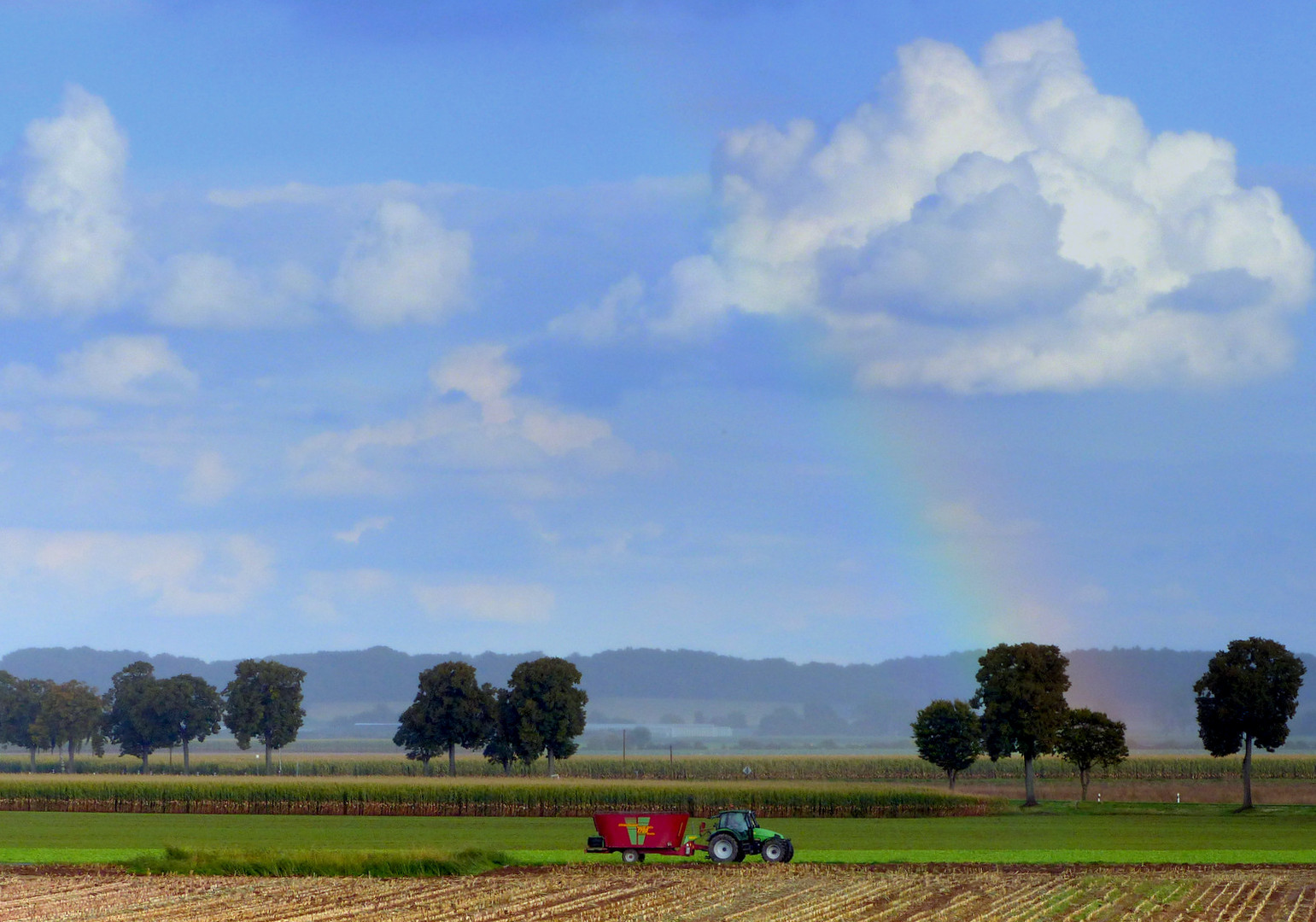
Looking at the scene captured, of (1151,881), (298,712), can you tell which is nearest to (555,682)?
(298,712)

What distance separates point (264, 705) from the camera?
433ft

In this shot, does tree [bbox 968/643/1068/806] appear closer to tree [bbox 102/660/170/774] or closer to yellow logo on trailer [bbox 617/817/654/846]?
yellow logo on trailer [bbox 617/817/654/846]

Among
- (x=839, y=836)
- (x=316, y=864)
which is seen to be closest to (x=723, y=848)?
(x=316, y=864)


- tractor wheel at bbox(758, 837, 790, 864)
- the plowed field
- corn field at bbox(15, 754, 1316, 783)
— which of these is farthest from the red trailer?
corn field at bbox(15, 754, 1316, 783)

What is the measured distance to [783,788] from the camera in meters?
83.5

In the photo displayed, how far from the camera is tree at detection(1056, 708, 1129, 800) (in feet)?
292

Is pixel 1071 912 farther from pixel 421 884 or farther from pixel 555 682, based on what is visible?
pixel 555 682

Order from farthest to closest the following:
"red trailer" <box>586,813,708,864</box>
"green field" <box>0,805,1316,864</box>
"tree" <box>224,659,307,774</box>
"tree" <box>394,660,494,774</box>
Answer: "tree" <box>224,659,307,774</box>, "tree" <box>394,660,494,774</box>, "green field" <box>0,805,1316,864</box>, "red trailer" <box>586,813,708,864</box>

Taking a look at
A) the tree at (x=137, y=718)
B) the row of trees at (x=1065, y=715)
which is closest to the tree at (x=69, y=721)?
the tree at (x=137, y=718)

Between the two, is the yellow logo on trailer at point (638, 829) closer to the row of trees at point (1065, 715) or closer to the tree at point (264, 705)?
the row of trees at point (1065, 715)

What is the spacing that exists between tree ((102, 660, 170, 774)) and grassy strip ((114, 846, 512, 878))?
10172 centimetres

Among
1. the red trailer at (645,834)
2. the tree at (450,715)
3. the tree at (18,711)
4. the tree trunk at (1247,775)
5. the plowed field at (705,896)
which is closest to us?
the plowed field at (705,896)

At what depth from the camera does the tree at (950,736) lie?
3784 inches

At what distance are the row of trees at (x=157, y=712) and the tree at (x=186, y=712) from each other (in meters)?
0.08
